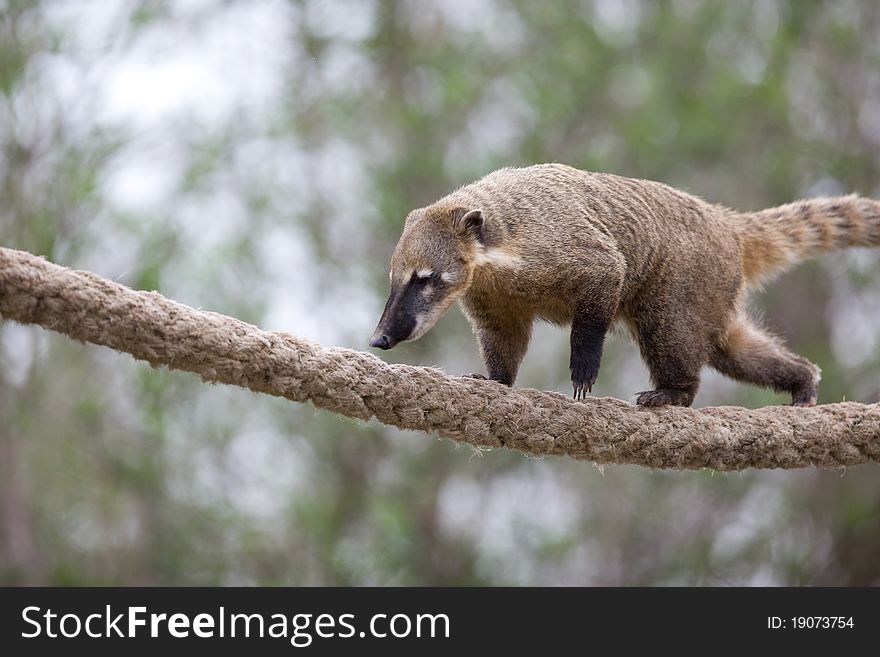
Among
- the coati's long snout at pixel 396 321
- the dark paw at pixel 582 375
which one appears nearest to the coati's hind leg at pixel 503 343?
the dark paw at pixel 582 375

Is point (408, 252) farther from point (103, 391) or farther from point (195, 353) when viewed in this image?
point (103, 391)

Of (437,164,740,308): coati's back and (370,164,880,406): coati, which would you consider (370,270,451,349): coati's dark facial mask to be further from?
(437,164,740,308): coati's back

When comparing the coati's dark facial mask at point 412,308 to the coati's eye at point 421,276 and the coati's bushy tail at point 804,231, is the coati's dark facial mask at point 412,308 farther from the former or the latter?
the coati's bushy tail at point 804,231

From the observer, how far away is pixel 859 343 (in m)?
13.3

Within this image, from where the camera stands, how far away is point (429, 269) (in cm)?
Answer: 487

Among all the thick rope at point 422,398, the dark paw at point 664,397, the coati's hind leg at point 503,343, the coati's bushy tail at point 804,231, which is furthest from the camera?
the coati's bushy tail at point 804,231

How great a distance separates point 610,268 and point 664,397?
29.5 inches

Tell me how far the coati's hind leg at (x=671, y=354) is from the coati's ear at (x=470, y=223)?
103 centimetres

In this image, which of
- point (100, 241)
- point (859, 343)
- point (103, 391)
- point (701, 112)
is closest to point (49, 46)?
point (100, 241)

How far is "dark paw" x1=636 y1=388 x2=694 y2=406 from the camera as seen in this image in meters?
5.30

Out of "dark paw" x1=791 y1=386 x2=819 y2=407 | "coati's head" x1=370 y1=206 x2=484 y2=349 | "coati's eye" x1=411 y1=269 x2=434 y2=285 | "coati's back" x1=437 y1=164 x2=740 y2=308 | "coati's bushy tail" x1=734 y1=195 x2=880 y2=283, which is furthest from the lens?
"coati's bushy tail" x1=734 y1=195 x2=880 y2=283

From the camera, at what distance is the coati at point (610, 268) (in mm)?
Answer: 4984

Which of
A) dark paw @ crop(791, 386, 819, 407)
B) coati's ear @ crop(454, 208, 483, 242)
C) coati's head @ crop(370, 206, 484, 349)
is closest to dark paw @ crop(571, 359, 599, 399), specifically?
coati's head @ crop(370, 206, 484, 349)

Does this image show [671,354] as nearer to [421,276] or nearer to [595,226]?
[595,226]
